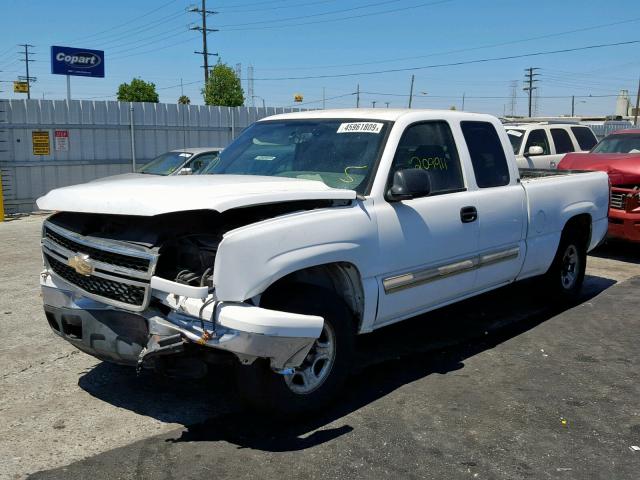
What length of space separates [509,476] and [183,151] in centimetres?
1116

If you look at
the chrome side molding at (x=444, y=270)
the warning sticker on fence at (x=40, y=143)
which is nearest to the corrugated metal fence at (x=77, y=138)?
the warning sticker on fence at (x=40, y=143)

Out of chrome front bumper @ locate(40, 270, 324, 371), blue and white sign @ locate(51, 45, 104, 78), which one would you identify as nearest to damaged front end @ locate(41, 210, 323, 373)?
chrome front bumper @ locate(40, 270, 324, 371)

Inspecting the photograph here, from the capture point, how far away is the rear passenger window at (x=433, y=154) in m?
5.05

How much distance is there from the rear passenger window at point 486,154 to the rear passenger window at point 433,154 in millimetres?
220

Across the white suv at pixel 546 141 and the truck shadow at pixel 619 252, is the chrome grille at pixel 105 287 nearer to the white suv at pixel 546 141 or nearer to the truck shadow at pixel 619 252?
the truck shadow at pixel 619 252

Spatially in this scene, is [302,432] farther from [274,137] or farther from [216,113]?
[216,113]

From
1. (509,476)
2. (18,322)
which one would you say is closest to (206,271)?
(509,476)

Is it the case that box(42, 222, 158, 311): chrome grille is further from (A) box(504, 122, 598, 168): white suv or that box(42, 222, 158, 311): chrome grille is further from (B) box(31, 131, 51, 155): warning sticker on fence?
(B) box(31, 131, 51, 155): warning sticker on fence

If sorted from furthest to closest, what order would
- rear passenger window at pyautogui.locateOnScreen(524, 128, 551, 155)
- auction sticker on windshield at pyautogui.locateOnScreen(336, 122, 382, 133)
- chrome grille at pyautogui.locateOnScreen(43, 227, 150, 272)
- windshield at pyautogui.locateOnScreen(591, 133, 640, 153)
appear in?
rear passenger window at pyautogui.locateOnScreen(524, 128, 551, 155), windshield at pyautogui.locateOnScreen(591, 133, 640, 153), auction sticker on windshield at pyautogui.locateOnScreen(336, 122, 382, 133), chrome grille at pyautogui.locateOnScreen(43, 227, 150, 272)

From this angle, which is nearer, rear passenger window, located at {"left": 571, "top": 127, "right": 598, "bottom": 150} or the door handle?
the door handle

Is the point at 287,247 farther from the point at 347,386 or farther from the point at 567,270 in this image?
the point at 567,270

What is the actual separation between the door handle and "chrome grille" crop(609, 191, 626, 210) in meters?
5.04

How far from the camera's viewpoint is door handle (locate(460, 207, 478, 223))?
17.2 feet

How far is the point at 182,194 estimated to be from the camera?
383cm
